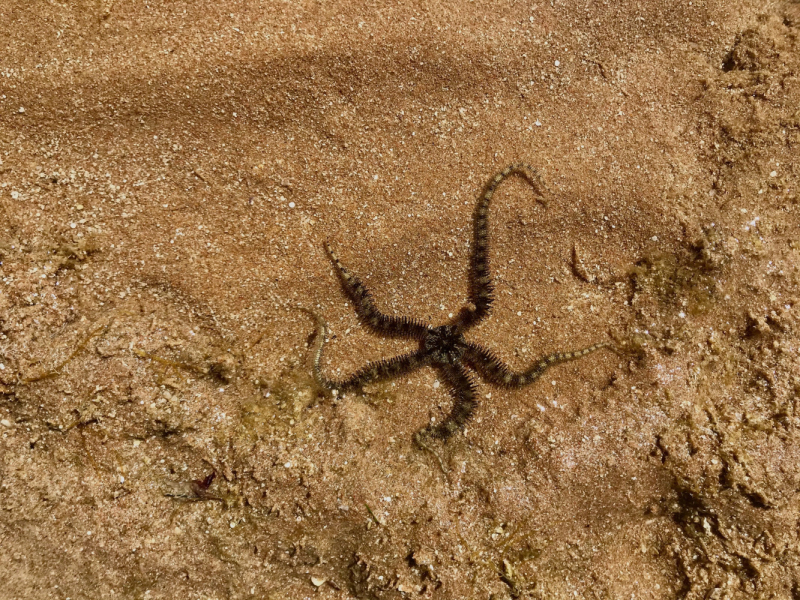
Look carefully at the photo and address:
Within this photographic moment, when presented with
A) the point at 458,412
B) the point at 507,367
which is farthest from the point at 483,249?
the point at 458,412

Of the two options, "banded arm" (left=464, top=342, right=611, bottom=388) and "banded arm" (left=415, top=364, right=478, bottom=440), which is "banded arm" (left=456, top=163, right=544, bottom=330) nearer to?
"banded arm" (left=464, top=342, right=611, bottom=388)

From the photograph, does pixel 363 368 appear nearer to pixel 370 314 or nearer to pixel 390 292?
pixel 370 314

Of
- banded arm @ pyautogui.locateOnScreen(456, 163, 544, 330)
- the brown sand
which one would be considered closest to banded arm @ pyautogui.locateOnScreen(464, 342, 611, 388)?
the brown sand

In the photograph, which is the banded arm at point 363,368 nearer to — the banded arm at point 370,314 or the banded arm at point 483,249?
the banded arm at point 370,314

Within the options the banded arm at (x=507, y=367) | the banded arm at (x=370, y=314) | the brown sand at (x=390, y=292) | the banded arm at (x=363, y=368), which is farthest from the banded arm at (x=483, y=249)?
the banded arm at (x=363, y=368)

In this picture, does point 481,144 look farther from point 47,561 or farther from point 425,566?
point 47,561

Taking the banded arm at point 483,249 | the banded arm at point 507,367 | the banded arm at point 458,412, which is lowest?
the banded arm at point 458,412

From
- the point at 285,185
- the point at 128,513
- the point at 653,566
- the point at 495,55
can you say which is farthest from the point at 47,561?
the point at 495,55

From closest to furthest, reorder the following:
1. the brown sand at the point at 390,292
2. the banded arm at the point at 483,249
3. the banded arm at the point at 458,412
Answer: the brown sand at the point at 390,292 < the banded arm at the point at 458,412 < the banded arm at the point at 483,249
